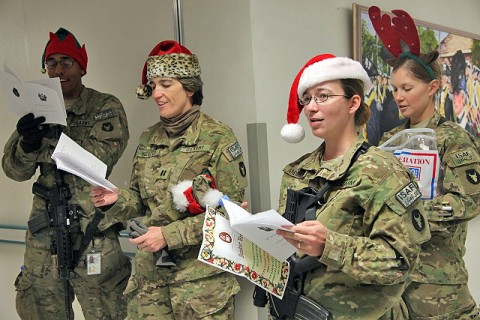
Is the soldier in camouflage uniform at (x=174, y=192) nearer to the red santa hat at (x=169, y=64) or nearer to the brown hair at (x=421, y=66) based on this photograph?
the red santa hat at (x=169, y=64)

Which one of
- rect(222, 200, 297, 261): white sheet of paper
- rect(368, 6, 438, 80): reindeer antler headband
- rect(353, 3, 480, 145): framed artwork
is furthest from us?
rect(353, 3, 480, 145): framed artwork

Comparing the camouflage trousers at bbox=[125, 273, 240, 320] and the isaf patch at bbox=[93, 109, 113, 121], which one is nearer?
the camouflage trousers at bbox=[125, 273, 240, 320]

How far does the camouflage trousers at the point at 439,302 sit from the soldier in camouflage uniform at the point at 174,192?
2.52 feet

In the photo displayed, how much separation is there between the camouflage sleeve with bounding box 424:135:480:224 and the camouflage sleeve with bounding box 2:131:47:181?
1.81 metres

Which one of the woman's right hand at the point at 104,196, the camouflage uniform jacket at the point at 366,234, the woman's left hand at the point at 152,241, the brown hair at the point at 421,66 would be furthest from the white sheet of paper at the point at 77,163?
the brown hair at the point at 421,66

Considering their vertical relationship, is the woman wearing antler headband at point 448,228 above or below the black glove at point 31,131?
below

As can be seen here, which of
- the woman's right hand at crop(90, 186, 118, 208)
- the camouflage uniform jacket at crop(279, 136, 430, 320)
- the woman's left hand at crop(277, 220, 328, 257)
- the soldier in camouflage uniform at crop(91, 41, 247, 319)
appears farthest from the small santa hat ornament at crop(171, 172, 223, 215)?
the woman's left hand at crop(277, 220, 328, 257)

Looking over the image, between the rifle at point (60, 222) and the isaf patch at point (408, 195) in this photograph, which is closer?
the isaf patch at point (408, 195)

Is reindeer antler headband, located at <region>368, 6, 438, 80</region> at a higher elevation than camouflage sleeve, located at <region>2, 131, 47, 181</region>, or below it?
higher

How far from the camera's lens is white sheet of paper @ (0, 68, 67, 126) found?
235 centimetres

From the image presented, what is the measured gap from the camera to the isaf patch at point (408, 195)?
1396mm

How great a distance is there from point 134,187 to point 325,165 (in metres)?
1.03

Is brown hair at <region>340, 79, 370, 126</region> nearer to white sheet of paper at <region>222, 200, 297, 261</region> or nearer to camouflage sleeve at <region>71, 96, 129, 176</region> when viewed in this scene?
white sheet of paper at <region>222, 200, 297, 261</region>

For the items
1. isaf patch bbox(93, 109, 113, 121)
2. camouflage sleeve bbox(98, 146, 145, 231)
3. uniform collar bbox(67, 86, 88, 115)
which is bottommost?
camouflage sleeve bbox(98, 146, 145, 231)
